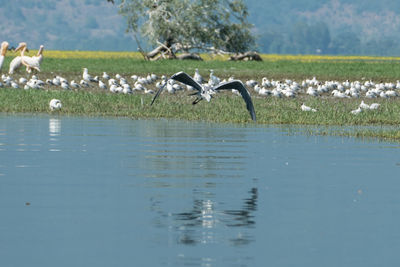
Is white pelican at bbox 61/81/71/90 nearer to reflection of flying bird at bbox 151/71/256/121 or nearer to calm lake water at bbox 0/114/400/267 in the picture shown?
reflection of flying bird at bbox 151/71/256/121

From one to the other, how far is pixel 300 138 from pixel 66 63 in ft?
113

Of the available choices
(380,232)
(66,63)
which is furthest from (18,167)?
(66,63)

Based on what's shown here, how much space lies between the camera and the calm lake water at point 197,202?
11586 millimetres

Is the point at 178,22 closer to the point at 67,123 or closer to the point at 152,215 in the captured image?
the point at 67,123

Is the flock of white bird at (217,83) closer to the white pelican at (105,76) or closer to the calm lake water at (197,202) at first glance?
the white pelican at (105,76)

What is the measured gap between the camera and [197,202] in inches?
583

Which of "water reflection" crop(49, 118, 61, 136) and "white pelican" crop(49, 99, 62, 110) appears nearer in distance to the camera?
"water reflection" crop(49, 118, 61, 136)

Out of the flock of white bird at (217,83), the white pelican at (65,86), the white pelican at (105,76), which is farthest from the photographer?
the white pelican at (105,76)

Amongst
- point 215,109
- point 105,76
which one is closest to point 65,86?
point 105,76

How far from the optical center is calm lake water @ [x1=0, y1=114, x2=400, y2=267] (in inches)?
456

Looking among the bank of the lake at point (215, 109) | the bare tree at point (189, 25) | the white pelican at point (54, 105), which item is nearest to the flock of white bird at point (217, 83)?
the bank of the lake at point (215, 109)

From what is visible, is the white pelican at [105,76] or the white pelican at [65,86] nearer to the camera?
the white pelican at [65,86]

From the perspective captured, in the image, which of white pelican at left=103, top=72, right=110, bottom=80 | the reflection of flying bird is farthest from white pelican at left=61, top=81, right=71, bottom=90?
the reflection of flying bird

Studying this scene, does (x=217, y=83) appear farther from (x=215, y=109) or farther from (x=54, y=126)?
(x=54, y=126)
